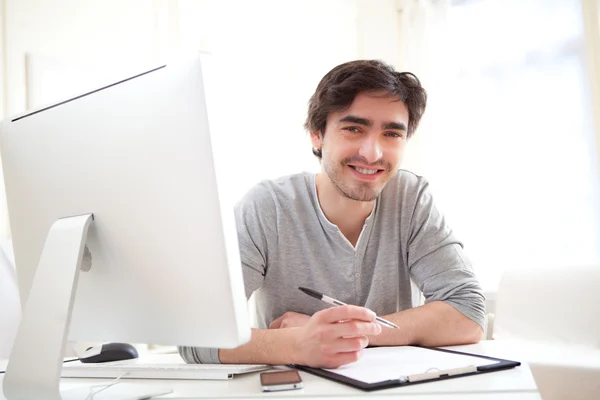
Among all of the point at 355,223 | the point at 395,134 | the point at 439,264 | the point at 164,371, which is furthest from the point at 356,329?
the point at 395,134

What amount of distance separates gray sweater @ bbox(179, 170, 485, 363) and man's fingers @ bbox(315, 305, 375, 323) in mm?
539

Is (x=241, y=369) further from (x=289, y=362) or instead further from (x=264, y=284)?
(x=264, y=284)

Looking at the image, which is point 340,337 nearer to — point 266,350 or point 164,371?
point 266,350

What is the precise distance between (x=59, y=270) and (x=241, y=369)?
1.12 feet

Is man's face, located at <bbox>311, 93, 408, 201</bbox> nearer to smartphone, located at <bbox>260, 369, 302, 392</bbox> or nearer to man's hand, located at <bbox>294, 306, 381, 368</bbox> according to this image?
man's hand, located at <bbox>294, 306, 381, 368</bbox>

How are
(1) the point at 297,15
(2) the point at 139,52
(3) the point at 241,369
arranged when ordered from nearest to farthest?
(3) the point at 241,369
(2) the point at 139,52
(1) the point at 297,15

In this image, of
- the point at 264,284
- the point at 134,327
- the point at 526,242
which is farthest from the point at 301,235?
the point at 526,242

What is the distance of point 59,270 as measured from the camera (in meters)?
0.81

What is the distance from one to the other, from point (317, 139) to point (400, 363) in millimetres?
1006

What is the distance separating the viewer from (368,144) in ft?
5.17

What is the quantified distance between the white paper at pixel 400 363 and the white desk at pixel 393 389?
51 millimetres

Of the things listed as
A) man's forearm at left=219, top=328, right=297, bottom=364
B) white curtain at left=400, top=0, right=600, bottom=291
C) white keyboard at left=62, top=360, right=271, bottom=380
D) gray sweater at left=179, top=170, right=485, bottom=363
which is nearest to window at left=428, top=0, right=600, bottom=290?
white curtain at left=400, top=0, right=600, bottom=291

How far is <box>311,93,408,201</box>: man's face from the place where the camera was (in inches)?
61.9

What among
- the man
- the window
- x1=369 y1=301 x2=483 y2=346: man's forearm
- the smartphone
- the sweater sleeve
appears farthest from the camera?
the window
